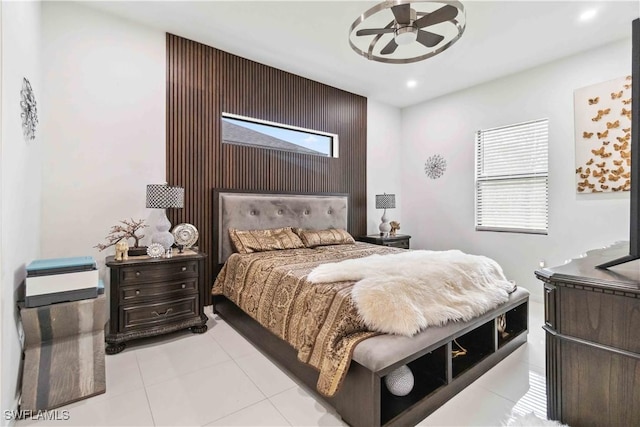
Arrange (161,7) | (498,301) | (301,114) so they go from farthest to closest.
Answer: (301,114) < (161,7) < (498,301)

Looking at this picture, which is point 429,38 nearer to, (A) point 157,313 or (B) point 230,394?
(B) point 230,394

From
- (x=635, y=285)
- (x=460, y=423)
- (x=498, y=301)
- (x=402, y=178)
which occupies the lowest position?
(x=460, y=423)

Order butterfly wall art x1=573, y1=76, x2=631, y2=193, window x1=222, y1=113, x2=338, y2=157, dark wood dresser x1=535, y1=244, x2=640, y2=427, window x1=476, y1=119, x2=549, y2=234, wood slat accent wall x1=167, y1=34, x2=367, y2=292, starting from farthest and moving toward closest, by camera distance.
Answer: window x1=476, y1=119, x2=549, y2=234
window x1=222, y1=113, x2=338, y2=157
wood slat accent wall x1=167, y1=34, x2=367, y2=292
butterfly wall art x1=573, y1=76, x2=631, y2=193
dark wood dresser x1=535, y1=244, x2=640, y2=427

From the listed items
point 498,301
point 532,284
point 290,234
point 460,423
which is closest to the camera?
point 460,423

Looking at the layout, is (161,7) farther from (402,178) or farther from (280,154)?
(402,178)

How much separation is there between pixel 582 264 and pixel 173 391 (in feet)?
8.39

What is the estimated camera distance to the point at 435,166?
4973mm

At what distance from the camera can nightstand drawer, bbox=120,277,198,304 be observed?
243cm

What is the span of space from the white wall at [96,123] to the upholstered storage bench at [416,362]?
1.79 metres

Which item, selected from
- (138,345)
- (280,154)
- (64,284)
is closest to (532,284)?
(280,154)

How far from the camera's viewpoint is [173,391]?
1908 mm

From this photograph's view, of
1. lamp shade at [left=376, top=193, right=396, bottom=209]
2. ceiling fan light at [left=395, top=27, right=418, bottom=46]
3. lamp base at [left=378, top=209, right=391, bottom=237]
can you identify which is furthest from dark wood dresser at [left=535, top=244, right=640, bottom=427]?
lamp base at [left=378, top=209, right=391, bottom=237]

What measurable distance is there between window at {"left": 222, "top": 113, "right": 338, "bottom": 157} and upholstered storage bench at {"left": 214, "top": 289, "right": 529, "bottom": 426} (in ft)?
7.43

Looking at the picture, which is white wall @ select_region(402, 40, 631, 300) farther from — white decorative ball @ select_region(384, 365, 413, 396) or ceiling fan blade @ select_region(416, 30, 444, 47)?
white decorative ball @ select_region(384, 365, 413, 396)
